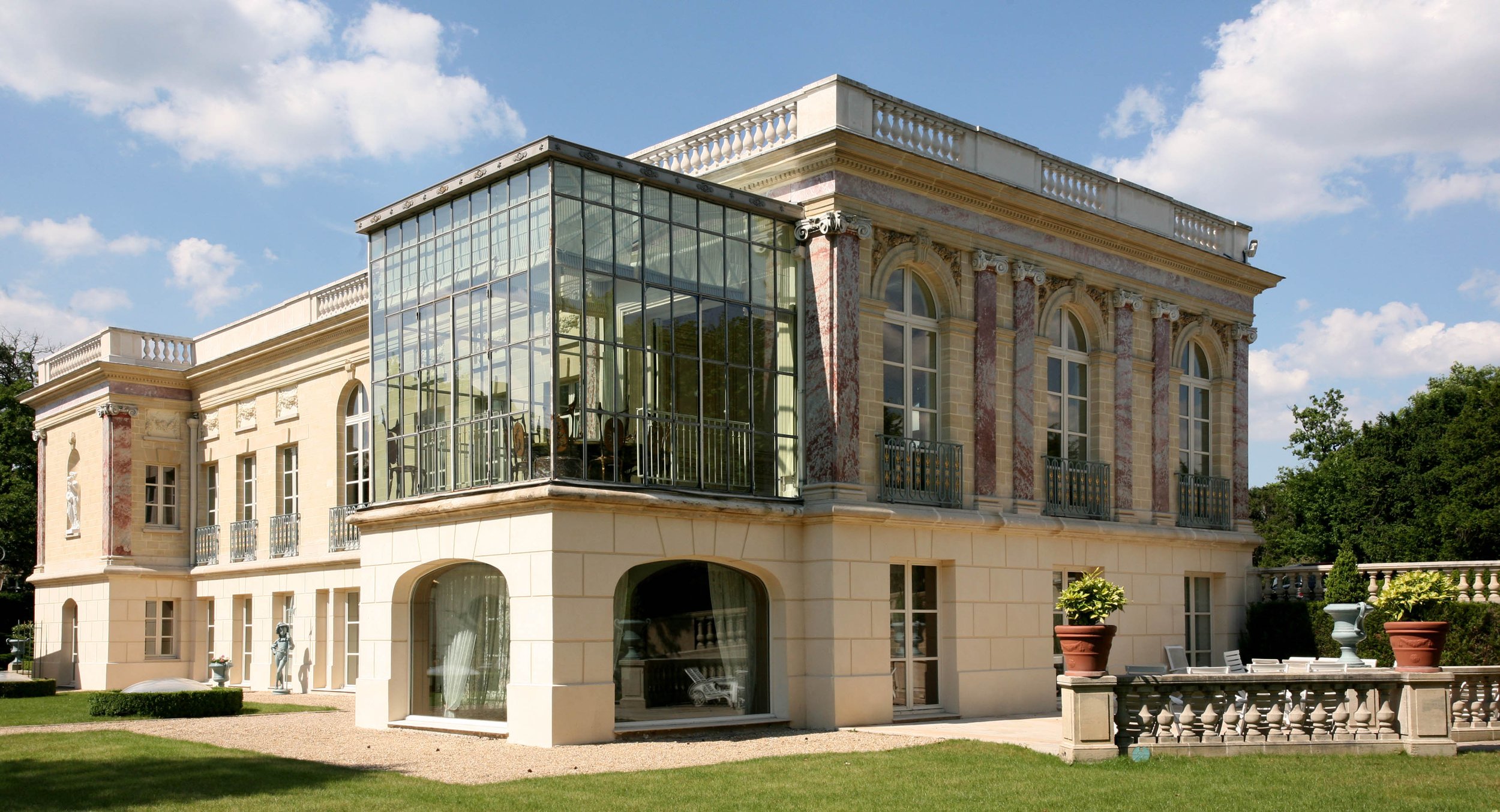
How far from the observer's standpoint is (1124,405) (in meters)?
21.6

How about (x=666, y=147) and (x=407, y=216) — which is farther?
(x=666, y=147)

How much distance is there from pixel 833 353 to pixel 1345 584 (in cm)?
1025

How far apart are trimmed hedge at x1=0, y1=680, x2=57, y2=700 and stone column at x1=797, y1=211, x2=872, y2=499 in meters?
15.5

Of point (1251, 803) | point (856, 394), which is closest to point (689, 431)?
point (856, 394)

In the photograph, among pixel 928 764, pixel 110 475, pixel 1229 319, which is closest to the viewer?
pixel 928 764

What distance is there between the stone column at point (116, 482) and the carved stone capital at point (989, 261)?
722 inches

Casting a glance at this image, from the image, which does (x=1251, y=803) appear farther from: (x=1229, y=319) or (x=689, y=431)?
(x=1229, y=319)

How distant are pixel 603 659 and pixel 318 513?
11687 mm

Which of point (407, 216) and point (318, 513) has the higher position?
point (407, 216)

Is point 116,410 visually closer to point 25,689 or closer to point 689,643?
point 25,689

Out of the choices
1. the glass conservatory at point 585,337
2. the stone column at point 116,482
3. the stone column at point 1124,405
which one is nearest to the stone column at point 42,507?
the stone column at point 116,482

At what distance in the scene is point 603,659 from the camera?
15086 millimetres

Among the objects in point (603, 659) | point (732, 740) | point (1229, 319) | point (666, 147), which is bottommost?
point (732, 740)

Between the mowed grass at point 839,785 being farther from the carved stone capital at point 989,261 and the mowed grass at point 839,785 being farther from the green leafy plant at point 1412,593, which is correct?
the carved stone capital at point 989,261
